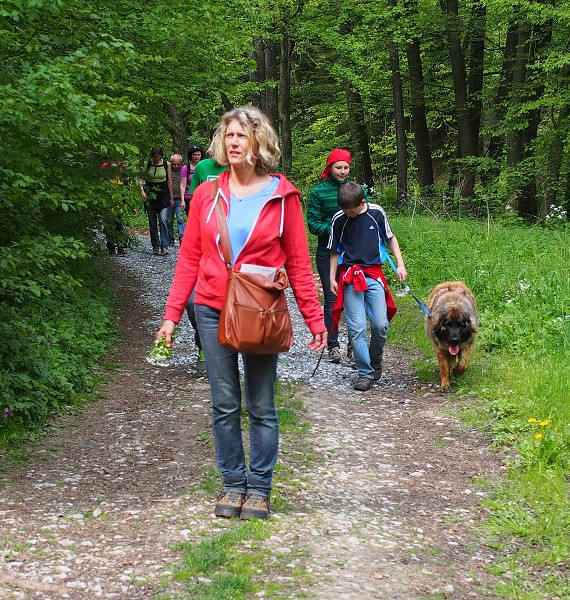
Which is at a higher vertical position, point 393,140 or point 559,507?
point 393,140

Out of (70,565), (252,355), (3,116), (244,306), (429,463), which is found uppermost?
(3,116)

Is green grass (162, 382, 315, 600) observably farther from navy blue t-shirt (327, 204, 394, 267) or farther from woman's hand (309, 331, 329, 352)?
navy blue t-shirt (327, 204, 394, 267)

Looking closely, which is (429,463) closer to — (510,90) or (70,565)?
(70,565)

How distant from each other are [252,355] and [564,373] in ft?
12.5

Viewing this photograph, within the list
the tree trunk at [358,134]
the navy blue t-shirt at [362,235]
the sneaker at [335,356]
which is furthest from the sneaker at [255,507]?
the tree trunk at [358,134]

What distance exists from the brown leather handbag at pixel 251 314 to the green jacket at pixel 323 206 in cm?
466

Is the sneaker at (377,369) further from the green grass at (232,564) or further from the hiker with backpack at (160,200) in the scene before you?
the hiker with backpack at (160,200)

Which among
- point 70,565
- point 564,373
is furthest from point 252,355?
point 564,373

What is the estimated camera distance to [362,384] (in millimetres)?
8453

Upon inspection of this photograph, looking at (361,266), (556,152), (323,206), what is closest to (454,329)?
(361,266)

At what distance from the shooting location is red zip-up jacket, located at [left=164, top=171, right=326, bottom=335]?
4488 mm

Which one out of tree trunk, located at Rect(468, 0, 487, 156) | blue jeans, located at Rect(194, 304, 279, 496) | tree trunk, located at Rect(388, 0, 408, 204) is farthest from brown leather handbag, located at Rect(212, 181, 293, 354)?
tree trunk, located at Rect(468, 0, 487, 156)

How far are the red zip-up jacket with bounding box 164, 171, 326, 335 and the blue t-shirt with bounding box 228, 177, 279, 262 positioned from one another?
29 mm

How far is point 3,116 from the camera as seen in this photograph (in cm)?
530
